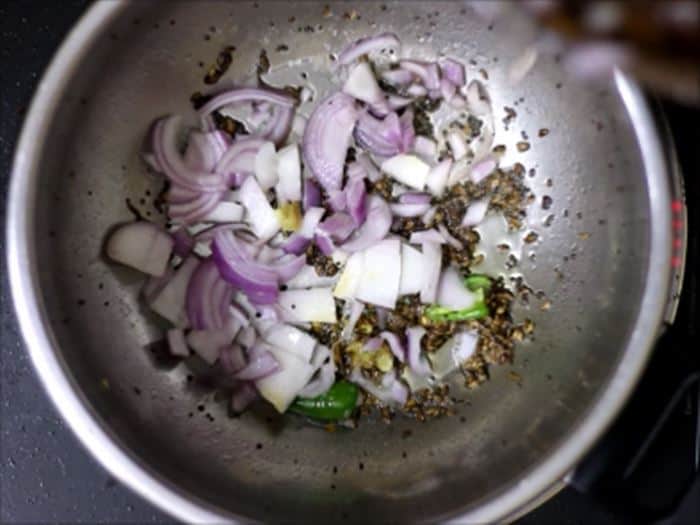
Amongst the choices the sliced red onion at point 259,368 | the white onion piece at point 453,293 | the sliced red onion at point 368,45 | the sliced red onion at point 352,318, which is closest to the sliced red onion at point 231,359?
the sliced red onion at point 259,368

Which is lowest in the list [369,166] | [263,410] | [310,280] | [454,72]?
[263,410]

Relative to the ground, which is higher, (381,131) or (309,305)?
(381,131)

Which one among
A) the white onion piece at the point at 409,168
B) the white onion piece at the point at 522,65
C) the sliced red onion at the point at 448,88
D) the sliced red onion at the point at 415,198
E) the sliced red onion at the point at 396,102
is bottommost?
the sliced red onion at the point at 415,198

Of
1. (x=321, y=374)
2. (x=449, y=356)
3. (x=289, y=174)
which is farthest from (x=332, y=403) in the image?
(x=289, y=174)

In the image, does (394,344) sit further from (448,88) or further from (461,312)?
(448,88)

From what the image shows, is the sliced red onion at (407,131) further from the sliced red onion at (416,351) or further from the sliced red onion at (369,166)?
the sliced red onion at (416,351)

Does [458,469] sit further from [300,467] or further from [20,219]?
[20,219]
